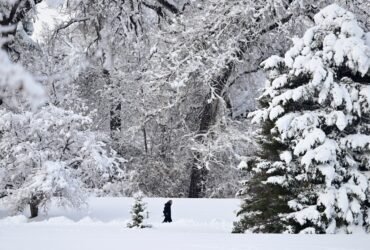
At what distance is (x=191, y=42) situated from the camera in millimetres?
18469

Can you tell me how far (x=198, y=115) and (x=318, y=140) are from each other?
11.4 metres

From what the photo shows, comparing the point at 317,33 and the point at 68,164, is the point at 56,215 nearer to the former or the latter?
the point at 68,164

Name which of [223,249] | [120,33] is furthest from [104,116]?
[223,249]

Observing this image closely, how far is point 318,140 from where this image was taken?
31.4 feet

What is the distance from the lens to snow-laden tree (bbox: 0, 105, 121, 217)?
523 inches

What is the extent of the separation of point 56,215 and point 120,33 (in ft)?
25.5

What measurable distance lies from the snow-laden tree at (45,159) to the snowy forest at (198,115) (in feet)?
0.14

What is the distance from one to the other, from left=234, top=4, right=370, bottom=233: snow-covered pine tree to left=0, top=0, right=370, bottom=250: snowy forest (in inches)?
1.1

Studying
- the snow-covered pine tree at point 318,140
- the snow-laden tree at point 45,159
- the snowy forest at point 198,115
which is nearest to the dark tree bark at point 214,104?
the snowy forest at point 198,115

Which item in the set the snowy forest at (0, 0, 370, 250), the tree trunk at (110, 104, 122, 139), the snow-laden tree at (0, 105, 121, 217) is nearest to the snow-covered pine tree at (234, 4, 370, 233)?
the snowy forest at (0, 0, 370, 250)

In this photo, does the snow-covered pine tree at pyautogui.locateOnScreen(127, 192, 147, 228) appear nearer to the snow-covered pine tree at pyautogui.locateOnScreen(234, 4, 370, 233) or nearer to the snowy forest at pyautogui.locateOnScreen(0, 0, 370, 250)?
the snowy forest at pyautogui.locateOnScreen(0, 0, 370, 250)

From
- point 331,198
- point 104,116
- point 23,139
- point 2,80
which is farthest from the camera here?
point 104,116

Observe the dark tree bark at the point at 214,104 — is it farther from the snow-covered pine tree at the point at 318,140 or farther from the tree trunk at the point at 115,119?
the snow-covered pine tree at the point at 318,140

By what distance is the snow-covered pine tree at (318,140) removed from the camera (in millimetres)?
9531
